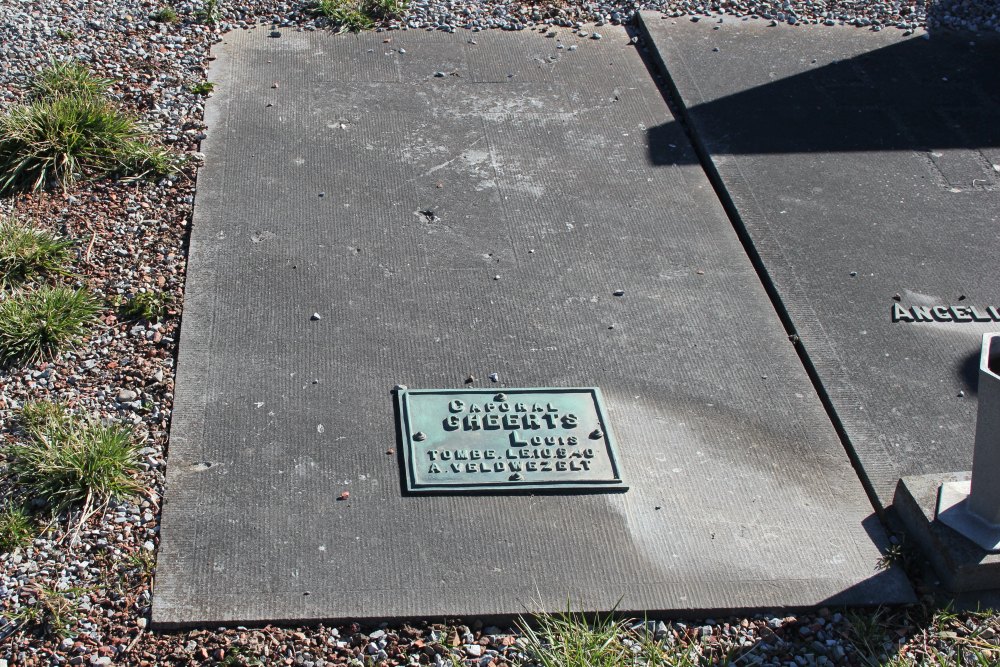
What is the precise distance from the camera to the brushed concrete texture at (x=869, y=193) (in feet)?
14.9

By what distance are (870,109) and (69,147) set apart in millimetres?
4923

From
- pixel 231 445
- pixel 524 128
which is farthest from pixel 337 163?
pixel 231 445

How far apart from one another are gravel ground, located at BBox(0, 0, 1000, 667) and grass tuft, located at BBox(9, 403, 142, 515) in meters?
0.07

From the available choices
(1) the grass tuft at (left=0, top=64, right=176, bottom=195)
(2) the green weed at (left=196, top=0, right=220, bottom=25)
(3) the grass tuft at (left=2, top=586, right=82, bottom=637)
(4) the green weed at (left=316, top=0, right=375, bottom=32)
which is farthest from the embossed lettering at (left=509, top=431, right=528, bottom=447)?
(2) the green weed at (left=196, top=0, right=220, bottom=25)

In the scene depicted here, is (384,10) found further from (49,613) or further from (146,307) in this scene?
(49,613)

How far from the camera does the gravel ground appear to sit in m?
3.37

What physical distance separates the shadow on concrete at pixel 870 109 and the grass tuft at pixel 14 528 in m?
3.94

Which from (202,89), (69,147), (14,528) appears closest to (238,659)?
(14,528)

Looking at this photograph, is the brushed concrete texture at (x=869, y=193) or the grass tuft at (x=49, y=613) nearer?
the grass tuft at (x=49, y=613)

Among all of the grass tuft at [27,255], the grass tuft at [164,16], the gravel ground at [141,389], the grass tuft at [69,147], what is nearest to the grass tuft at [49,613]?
the gravel ground at [141,389]

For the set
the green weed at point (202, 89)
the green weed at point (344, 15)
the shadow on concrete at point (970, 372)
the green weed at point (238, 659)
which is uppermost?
the green weed at point (344, 15)

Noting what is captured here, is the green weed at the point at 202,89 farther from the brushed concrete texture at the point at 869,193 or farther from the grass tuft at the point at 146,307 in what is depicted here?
the brushed concrete texture at the point at 869,193

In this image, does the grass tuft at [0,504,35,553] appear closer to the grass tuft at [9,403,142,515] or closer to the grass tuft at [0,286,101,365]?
the grass tuft at [9,403,142,515]

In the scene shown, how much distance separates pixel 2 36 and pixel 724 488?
18.2 ft
